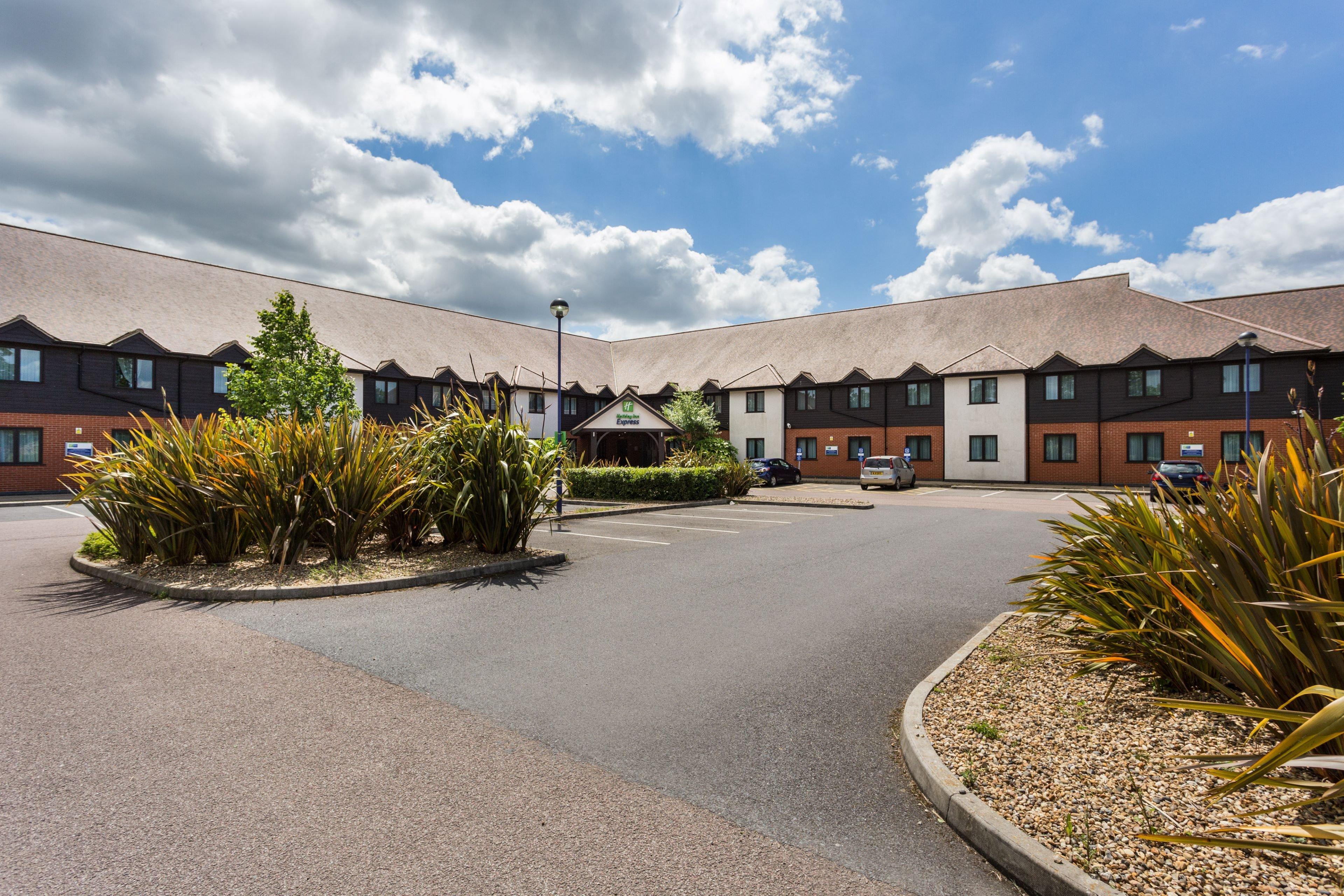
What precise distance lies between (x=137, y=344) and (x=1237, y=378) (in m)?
48.4

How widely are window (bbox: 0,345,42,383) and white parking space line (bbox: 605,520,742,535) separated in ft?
85.7

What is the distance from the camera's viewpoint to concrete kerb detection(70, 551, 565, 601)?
786 cm


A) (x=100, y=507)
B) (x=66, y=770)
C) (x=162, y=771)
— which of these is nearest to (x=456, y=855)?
(x=162, y=771)

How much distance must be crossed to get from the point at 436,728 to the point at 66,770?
195 cm

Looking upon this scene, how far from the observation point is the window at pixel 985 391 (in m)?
35.1

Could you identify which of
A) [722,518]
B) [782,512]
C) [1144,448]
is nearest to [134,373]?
[722,518]

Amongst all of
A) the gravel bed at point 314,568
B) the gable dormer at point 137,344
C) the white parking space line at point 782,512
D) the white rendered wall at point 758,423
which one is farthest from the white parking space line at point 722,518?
the gable dormer at point 137,344

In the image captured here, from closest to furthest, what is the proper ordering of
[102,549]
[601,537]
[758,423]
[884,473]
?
[102,549]
[601,537]
[884,473]
[758,423]

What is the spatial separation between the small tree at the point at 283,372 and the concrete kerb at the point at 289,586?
15248 millimetres

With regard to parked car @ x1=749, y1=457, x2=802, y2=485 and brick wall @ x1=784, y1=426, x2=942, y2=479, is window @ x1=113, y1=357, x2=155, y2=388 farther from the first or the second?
brick wall @ x1=784, y1=426, x2=942, y2=479

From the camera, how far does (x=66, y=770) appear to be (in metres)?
3.69

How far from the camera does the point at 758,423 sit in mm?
42250

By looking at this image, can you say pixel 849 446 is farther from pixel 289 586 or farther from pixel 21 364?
pixel 21 364

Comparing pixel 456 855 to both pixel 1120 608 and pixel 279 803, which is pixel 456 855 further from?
pixel 1120 608
